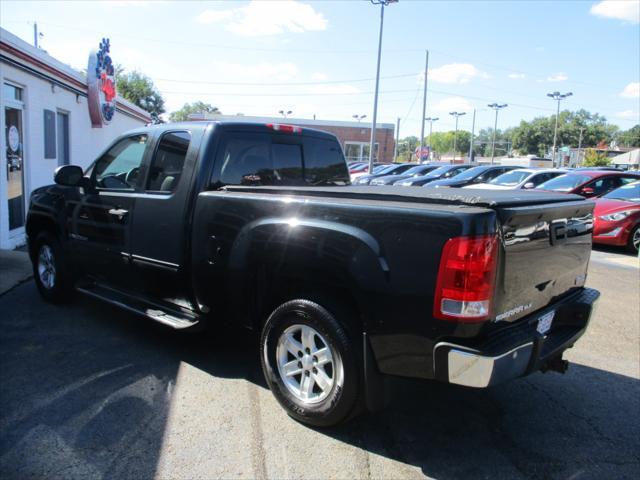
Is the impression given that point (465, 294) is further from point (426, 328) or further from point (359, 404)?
point (359, 404)

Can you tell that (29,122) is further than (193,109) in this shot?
No

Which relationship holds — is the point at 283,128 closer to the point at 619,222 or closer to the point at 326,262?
the point at 326,262

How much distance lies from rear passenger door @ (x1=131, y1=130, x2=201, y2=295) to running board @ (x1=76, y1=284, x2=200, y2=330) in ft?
0.49

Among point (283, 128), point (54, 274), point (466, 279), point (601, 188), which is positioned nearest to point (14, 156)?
point (54, 274)

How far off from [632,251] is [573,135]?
4518 inches

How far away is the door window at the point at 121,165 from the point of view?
4.73 m

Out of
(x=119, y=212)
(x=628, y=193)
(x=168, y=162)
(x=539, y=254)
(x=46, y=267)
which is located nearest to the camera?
(x=539, y=254)

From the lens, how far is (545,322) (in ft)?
10.3

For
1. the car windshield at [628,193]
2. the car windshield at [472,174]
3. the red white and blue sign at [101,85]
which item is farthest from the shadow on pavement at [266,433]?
the car windshield at [472,174]

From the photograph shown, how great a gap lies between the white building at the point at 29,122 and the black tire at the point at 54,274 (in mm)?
3542

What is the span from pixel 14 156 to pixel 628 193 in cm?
1203

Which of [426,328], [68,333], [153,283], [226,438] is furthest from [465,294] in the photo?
[68,333]

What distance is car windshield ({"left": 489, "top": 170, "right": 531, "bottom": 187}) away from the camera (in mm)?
15211

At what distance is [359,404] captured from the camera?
3.04m
